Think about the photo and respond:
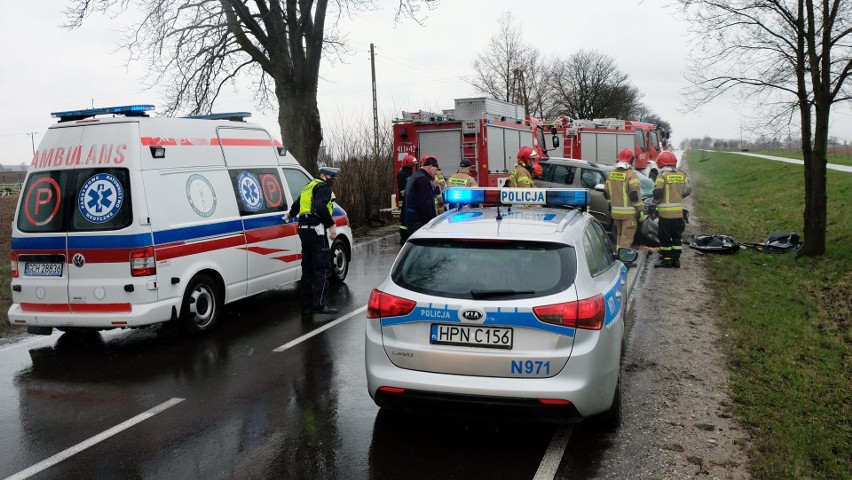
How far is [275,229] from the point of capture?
27.3 ft

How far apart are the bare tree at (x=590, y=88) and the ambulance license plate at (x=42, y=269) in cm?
6508

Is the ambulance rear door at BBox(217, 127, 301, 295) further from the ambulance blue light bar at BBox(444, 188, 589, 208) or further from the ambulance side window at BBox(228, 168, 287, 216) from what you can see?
the ambulance blue light bar at BBox(444, 188, 589, 208)

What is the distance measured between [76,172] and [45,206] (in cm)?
47

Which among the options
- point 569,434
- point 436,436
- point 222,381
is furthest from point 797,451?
point 222,381

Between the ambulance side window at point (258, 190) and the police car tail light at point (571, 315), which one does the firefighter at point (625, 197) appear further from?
the police car tail light at point (571, 315)

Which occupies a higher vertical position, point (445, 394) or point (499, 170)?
point (499, 170)

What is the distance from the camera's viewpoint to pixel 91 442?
178 inches

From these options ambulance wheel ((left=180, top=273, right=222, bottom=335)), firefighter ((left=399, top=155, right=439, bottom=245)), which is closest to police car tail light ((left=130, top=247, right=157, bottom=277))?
ambulance wheel ((left=180, top=273, right=222, bottom=335))

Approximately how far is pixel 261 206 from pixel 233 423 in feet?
12.6

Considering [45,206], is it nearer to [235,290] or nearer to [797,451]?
[235,290]

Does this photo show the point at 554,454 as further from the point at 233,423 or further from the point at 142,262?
the point at 142,262

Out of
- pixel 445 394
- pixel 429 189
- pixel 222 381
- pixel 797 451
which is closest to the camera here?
pixel 445 394

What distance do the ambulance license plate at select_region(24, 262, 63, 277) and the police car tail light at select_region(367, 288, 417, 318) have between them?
3953 millimetres

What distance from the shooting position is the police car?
154 inches
